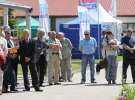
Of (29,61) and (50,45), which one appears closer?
(29,61)

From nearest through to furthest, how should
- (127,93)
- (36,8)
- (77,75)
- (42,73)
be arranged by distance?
(127,93)
(42,73)
(77,75)
(36,8)

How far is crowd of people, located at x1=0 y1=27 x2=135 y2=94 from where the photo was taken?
17359 millimetres

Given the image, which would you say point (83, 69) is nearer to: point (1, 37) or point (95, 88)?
point (95, 88)

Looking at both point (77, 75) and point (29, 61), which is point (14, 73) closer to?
point (29, 61)

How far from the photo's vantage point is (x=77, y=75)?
953 inches

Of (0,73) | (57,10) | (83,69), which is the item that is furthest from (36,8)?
(0,73)

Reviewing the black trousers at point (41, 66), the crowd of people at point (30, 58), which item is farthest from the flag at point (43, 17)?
the black trousers at point (41, 66)

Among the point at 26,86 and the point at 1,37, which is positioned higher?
the point at 1,37

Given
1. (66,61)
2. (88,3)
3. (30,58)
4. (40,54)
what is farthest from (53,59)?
(88,3)

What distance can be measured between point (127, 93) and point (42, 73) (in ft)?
30.0

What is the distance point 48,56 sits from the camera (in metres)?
19.8

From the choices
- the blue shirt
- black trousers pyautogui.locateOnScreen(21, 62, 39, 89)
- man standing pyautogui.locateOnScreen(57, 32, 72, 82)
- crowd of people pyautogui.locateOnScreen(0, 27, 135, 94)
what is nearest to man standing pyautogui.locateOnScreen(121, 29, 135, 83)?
crowd of people pyautogui.locateOnScreen(0, 27, 135, 94)

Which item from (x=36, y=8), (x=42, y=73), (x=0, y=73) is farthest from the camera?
(x=36, y=8)

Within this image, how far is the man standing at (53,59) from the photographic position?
1969cm
